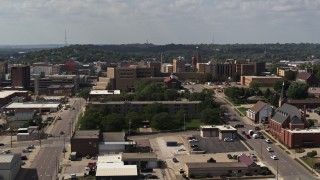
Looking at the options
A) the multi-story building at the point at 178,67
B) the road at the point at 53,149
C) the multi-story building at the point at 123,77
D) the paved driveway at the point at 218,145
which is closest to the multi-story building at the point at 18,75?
the multi-story building at the point at 123,77

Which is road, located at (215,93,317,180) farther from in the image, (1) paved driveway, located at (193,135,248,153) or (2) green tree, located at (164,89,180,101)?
(2) green tree, located at (164,89,180,101)

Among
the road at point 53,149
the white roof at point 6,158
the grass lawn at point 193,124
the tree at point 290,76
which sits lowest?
the road at point 53,149

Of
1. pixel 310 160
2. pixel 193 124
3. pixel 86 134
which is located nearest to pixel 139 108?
pixel 193 124

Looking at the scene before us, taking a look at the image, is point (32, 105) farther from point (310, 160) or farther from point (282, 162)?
point (310, 160)

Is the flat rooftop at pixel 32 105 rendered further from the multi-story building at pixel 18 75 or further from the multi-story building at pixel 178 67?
the multi-story building at pixel 178 67

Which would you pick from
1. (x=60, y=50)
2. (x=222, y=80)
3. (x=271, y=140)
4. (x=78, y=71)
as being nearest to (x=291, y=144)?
(x=271, y=140)

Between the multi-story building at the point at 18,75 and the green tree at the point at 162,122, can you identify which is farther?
the multi-story building at the point at 18,75
